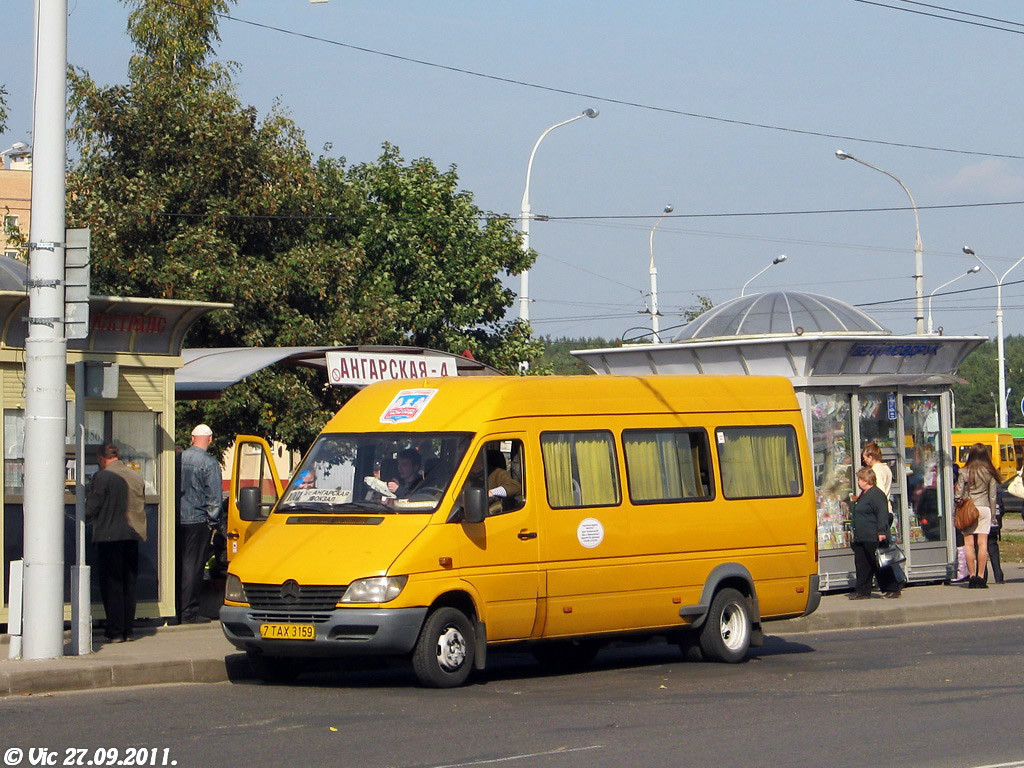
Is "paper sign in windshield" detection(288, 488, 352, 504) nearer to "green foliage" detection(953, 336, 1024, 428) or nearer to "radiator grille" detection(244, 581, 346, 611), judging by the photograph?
"radiator grille" detection(244, 581, 346, 611)

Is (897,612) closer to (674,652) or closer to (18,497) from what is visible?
(674,652)

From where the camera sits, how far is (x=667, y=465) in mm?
12844

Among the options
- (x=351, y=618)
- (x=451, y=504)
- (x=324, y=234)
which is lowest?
(x=351, y=618)

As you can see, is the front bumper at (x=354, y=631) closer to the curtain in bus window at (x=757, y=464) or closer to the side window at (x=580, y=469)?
the side window at (x=580, y=469)

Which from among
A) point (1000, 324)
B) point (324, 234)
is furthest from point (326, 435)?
point (1000, 324)

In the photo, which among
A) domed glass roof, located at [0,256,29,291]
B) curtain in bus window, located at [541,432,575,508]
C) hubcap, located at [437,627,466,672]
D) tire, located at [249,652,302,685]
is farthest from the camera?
domed glass roof, located at [0,256,29,291]

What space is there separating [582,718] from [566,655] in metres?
3.60

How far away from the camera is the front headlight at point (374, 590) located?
10.5m

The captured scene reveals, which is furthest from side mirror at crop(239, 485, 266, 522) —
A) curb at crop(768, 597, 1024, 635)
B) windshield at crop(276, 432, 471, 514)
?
curb at crop(768, 597, 1024, 635)

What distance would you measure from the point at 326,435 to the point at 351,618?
219cm

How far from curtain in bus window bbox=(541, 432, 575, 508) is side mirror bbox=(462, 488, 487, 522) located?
98 cm

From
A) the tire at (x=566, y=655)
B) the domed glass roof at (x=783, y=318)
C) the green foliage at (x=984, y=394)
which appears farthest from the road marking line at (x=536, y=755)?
the green foliage at (x=984, y=394)

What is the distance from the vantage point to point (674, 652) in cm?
1418

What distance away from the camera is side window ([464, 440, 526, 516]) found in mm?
11406
